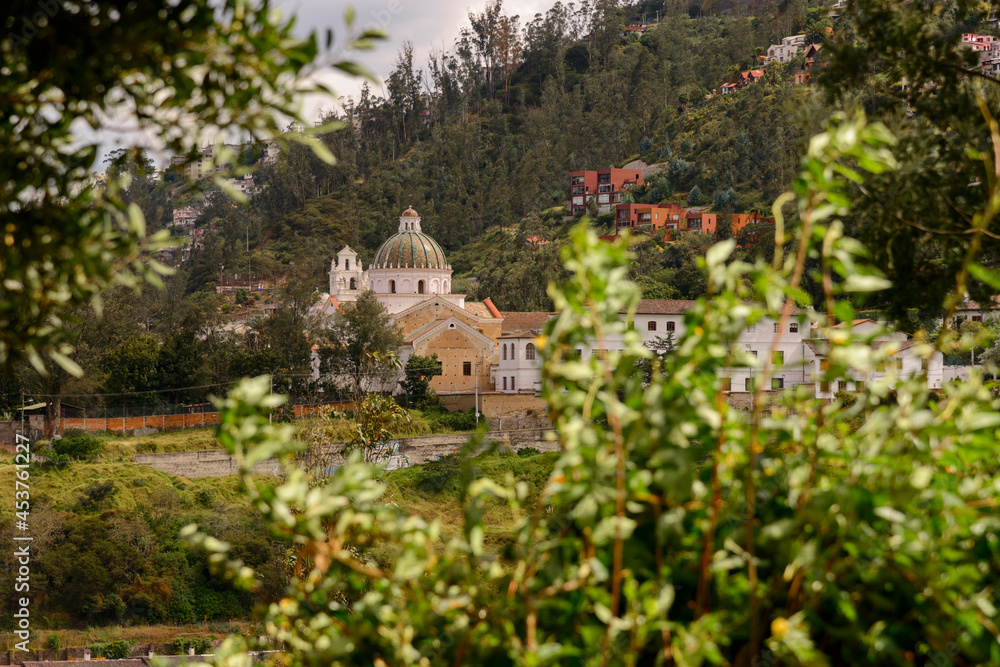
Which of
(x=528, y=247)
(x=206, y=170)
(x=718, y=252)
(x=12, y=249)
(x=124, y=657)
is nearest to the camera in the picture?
(x=718, y=252)

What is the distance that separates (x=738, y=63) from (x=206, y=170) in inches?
3072

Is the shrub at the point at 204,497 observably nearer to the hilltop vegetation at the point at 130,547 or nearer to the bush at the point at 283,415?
the hilltop vegetation at the point at 130,547

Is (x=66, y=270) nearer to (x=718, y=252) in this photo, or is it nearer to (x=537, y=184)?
(x=718, y=252)

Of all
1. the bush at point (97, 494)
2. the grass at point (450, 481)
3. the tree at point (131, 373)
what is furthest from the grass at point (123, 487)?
the tree at point (131, 373)

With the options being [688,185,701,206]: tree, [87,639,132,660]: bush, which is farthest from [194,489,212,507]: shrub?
[688,185,701,206]: tree

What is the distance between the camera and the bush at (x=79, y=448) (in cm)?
2588

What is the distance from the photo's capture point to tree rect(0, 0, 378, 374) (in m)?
2.01

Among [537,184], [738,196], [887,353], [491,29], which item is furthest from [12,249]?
[491,29]

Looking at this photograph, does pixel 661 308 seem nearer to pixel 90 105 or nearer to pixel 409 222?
pixel 409 222

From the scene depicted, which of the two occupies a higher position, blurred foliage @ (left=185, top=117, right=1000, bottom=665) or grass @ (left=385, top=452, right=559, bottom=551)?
blurred foliage @ (left=185, top=117, right=1000, bottom=665)

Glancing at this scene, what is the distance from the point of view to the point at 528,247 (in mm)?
56031

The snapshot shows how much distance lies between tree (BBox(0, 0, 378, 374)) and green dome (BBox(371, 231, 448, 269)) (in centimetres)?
4029

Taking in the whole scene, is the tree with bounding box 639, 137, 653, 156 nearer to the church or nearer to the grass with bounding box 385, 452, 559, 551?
the church

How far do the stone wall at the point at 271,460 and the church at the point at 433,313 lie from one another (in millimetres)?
3804
